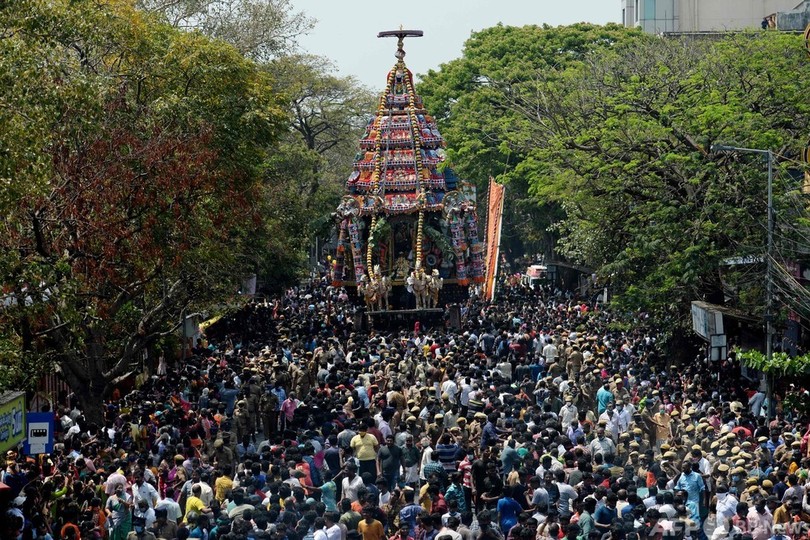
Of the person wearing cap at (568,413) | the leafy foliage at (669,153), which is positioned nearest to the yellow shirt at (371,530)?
the person wearing cap at (568,413)

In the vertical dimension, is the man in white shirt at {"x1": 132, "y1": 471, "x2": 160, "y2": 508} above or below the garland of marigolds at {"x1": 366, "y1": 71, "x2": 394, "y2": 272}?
below

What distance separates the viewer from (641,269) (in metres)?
30.9

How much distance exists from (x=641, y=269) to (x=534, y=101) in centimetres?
694

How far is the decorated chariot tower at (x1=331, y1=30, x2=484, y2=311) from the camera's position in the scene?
44.2m

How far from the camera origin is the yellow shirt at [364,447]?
1916 centimetres

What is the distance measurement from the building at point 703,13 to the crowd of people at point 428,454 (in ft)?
136

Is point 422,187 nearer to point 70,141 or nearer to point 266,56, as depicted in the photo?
point 266,56

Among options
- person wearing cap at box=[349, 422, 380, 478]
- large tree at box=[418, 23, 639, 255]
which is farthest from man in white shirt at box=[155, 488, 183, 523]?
large tree at box=[418, 23, 639, 255]

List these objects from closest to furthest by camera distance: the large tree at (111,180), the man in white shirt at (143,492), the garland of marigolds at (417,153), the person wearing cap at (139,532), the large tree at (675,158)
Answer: the person wearing cap at (139,532), the man in white shirt at (143,492), the large tree at (111,180), the large tree at (675,158), the garland of marigolds at (417,153)

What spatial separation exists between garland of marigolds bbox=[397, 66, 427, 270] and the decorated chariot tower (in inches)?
1.1

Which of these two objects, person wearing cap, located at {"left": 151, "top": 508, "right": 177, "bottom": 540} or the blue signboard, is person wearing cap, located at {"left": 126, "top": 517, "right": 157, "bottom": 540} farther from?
the blue signboard

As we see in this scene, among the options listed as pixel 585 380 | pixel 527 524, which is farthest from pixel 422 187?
pixel 527 524

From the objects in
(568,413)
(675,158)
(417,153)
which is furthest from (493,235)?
(568,413)

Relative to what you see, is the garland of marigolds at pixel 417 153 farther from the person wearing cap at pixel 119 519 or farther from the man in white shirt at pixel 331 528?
the man in white shirt at pixel 331 528
